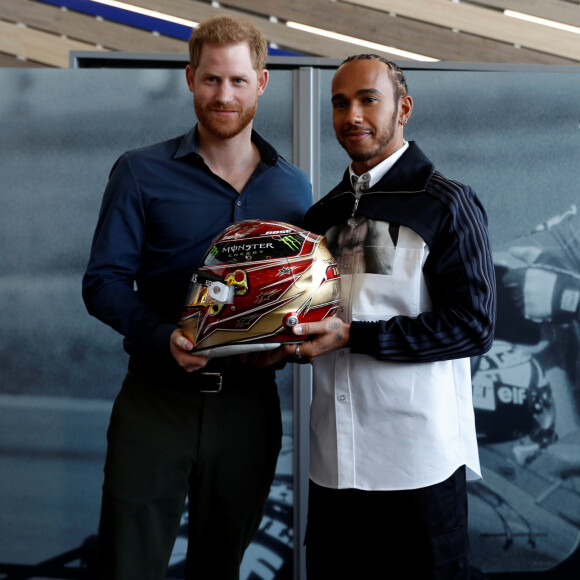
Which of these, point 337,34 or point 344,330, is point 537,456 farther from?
point 337,34

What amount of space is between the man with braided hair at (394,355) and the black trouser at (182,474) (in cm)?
18

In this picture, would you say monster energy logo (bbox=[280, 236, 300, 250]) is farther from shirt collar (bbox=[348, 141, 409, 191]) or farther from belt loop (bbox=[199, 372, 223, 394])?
belt loop (bbox=[199, 372, 223, 394])

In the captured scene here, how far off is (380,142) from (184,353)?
1.72ft

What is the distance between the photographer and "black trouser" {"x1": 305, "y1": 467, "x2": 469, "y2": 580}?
→ 1189 mm

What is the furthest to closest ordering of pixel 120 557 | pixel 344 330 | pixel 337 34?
1. pixel 337 34
2. pixel 120 557
3. pixel 344 330

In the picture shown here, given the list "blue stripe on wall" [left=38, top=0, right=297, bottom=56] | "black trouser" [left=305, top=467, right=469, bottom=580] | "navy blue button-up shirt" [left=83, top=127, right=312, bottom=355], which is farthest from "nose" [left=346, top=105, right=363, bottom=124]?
"blue stripe on wall" [left=38, top=0, right=297, bottom=56]

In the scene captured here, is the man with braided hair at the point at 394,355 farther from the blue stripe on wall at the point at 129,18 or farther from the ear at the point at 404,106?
the blue stripe on wall at the point at 129,18

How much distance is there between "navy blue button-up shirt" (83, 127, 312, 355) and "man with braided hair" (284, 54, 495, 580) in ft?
0.85

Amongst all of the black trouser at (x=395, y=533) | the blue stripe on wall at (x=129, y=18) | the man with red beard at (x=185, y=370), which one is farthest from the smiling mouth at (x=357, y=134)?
the blue stripe on wall at (x=129, y=18)

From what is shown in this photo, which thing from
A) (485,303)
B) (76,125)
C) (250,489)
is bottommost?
(250,489)

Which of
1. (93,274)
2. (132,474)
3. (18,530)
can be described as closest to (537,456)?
(132,474)

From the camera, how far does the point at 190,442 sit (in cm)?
139

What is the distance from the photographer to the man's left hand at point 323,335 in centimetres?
118

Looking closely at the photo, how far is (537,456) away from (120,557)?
4.42ft
